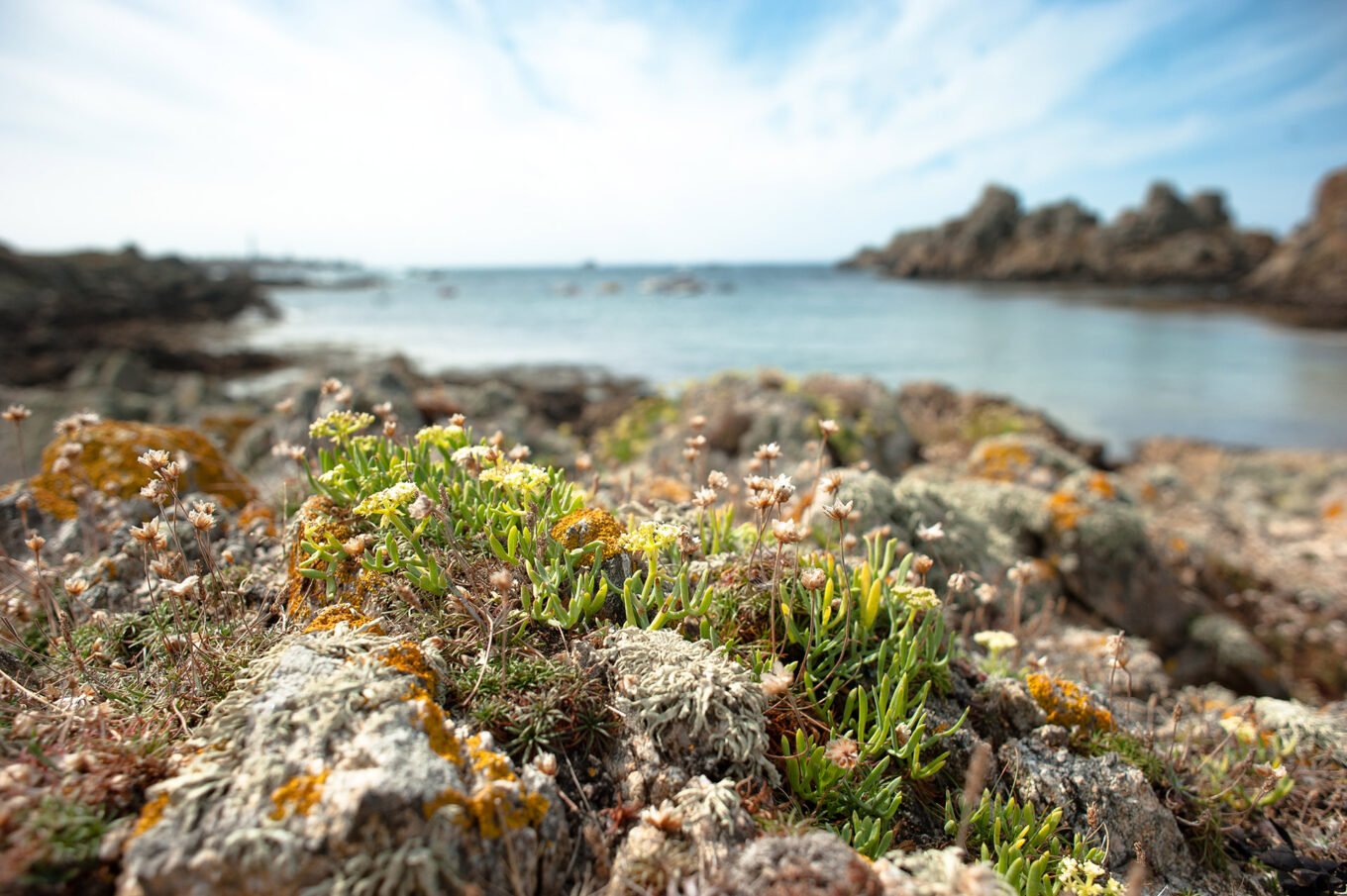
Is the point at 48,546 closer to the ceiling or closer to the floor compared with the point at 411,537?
closer to the floor

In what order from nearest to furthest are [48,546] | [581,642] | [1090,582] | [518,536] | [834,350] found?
[581,642]
[518,536]
[48,546]
[1090,582]
[834,350]

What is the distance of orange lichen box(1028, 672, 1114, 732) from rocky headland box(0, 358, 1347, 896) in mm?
13

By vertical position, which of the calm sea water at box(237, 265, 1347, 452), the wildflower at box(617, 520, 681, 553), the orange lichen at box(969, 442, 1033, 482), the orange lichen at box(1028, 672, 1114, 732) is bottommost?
the calm sea water at box(237, 265, 1347, 452)

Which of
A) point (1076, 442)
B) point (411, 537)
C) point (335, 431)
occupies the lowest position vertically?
point (1076, 442)

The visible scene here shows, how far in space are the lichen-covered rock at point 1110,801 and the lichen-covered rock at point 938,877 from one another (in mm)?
828

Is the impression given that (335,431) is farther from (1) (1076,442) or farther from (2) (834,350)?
(2) (834,350)

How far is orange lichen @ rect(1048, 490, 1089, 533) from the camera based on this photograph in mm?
5828

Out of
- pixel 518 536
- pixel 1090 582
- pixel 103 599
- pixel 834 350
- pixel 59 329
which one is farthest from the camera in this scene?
pixel 834 350

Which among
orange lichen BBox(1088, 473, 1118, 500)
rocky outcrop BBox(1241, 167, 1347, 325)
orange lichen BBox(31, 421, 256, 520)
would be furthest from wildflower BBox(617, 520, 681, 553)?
rocky outcrop BBox(1241, 167, 1347, 325)

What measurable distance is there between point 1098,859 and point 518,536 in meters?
2.27

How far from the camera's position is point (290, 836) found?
154 cm

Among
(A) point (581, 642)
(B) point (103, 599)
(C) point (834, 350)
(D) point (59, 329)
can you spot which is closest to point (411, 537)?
(A) point (581, 642)

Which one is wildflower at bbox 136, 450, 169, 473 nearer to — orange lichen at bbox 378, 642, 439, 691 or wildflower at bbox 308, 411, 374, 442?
wildflower at bbox 308, 411, 374, 442

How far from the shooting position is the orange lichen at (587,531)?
8.95 feet
